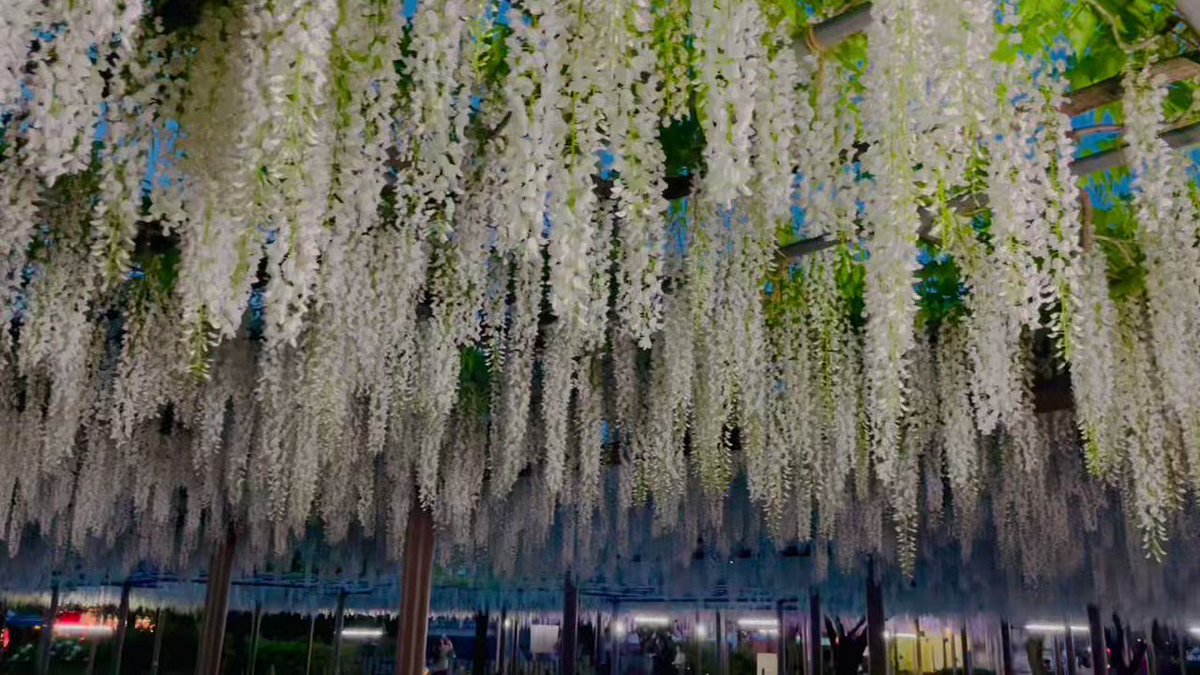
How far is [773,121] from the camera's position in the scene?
2758 millimetres

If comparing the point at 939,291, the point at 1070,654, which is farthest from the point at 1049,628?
the point at 939,291

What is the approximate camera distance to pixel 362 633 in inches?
720

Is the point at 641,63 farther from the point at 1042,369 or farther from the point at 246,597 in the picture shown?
the point at 246,597

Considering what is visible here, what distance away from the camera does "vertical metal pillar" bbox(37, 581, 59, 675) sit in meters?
16.0

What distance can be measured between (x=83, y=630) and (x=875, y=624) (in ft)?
45.2

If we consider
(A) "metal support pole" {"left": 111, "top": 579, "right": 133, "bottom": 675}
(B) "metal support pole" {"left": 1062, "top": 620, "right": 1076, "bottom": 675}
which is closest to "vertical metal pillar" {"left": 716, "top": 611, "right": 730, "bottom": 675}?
(B) "metal support pole" {"left": 1062, "top": 620, "right": 1076, "bottom": 675}

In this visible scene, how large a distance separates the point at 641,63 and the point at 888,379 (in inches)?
53.1

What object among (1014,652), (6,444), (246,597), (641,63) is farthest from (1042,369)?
(246,597)

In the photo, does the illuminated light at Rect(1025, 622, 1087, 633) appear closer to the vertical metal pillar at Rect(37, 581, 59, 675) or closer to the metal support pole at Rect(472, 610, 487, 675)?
the metal support pole at Rect(472, 610, 487, 675)

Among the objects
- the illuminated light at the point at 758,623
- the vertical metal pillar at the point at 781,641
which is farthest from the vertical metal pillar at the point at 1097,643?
the illuminated light at the point at 758,623

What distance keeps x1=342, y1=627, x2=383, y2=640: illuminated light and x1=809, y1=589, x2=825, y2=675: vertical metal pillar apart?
8682mm

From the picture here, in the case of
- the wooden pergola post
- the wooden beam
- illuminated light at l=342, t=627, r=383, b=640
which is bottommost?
illuminated light at l=342, t=627, r=383, b=640

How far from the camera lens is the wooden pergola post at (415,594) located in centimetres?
690

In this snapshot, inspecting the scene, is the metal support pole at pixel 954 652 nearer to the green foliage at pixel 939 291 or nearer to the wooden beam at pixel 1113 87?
the green foliage at pixel 939 291
